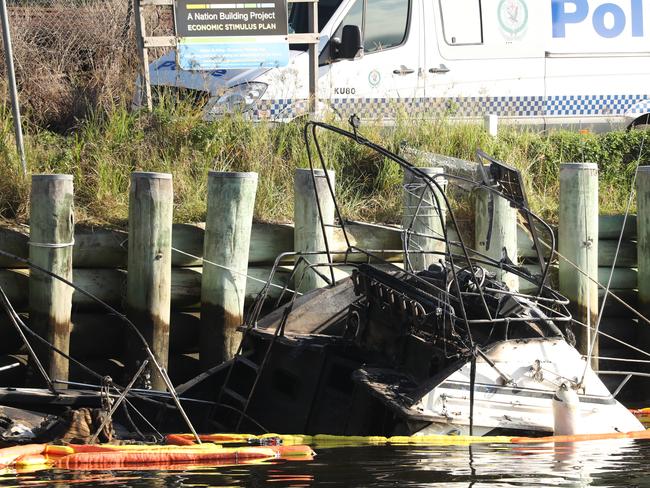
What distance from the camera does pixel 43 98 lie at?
1478cm

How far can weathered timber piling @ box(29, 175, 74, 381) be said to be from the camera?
8.86m

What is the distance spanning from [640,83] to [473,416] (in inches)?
300

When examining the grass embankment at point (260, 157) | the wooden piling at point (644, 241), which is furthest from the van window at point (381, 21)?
the wooden piling at point (644, 241)

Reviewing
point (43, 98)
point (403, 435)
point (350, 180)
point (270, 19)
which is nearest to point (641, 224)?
point (350, 180)

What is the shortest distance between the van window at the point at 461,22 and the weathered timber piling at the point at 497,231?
4014mm

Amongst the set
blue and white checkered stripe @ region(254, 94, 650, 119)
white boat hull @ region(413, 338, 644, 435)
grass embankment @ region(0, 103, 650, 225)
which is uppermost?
blue and white checkered stripe @ region(254, 94, 650, 119)

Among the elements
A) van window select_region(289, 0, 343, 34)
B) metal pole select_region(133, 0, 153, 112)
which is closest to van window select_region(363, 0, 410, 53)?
van window select_region(289, 0, 343, 34)

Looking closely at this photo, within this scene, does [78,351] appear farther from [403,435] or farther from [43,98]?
[43,98]

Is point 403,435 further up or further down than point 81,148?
further down

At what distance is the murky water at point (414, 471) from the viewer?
6.57 metres

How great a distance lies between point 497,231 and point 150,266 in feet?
9.52

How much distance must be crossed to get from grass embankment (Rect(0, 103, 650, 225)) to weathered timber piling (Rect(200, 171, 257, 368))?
2.60 ft

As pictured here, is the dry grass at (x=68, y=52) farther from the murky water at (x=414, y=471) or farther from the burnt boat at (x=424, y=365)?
the murky water at (x=414, y=471)

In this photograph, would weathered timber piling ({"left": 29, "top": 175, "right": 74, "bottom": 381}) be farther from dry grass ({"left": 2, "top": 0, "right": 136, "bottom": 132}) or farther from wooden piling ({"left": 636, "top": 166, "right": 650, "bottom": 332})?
A: dry grass ({"left": 2, "top": 0, "right": 136, "bottom": 132})
